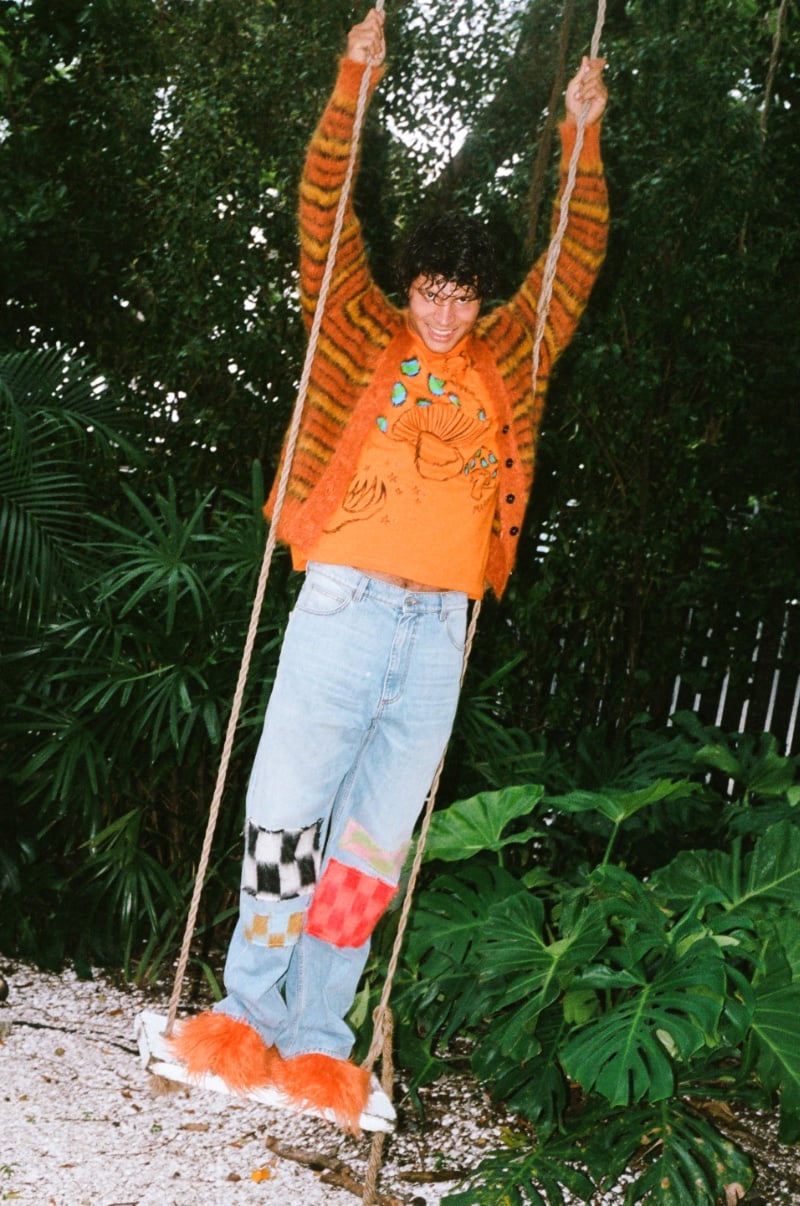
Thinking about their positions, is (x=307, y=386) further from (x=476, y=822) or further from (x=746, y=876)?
(x=746, y=876)

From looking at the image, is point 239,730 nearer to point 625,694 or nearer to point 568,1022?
point 568,1022

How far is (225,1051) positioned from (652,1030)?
95cm

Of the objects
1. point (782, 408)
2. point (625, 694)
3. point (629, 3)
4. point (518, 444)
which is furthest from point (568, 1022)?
point (629, 3)

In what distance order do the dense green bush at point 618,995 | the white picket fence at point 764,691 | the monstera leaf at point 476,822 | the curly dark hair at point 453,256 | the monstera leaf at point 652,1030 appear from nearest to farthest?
the curly dark hair at point 453,256
the monstera leaf at point 652,1030
the dense green bush at point 618,995
the monstera leaf at point 476,822
the white picket fence at point 764,691

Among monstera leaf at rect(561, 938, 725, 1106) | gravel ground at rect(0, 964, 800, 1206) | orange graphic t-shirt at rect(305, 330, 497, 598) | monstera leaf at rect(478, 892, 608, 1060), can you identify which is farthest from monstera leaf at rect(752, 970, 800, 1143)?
orange graphic t-shirt at rect(305, 330, 497, 598)

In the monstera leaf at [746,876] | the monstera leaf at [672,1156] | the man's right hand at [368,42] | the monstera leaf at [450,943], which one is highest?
the man's right hand at [368,42]

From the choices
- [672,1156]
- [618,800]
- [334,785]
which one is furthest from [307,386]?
[672,1156]

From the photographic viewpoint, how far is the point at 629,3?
442 centimetres

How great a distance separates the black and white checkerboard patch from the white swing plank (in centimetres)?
27

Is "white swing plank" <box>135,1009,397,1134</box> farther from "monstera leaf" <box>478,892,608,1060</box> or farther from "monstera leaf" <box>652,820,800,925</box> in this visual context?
"monstera leaf" <box>652,820,800,925</box>

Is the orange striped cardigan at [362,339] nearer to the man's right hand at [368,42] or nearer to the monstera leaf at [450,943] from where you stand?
the man's right hand at [368,42]

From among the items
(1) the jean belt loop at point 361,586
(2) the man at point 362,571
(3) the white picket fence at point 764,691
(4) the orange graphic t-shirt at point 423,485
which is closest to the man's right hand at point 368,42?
(2) the man at point 362,571

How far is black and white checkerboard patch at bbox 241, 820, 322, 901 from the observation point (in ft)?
6.19

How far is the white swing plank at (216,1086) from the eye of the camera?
71.7 inches
